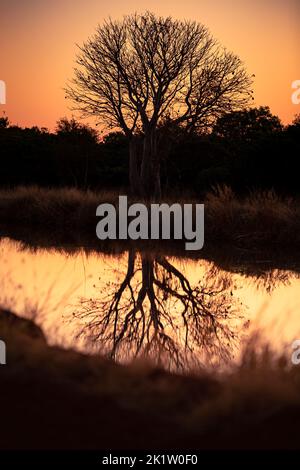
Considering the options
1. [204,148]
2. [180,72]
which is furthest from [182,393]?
[204,148]

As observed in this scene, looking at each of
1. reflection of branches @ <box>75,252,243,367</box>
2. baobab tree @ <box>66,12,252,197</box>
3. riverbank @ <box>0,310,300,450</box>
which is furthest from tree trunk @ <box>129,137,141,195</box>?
riverbank @ <box>0,310,300,450</box>

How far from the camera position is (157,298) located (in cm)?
765

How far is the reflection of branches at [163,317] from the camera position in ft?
17.1

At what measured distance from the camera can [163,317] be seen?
21.4 ft

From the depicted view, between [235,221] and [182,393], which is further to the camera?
[235,221]

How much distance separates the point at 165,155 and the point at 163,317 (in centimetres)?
1977

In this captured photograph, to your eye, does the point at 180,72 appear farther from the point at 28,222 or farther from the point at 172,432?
the point at 172,432

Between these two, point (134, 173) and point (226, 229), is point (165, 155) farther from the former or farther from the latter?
point (226, 229)

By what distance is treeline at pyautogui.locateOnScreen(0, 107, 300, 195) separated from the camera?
2275 cm

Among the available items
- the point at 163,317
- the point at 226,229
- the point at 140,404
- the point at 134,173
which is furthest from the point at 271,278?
the point at 134,173

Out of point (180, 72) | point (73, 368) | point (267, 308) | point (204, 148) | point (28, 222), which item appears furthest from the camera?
point (204, 148)

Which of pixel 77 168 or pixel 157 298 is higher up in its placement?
pixel 77 168

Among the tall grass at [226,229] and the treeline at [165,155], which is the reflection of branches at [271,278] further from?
the treeline at [165,155]

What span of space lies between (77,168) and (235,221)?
24.2 m
